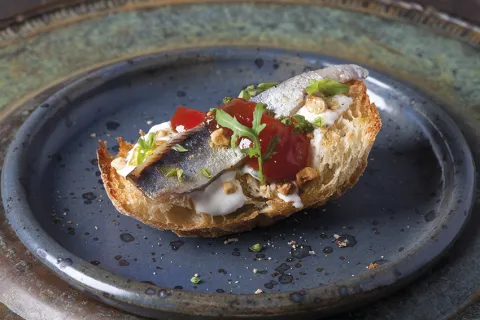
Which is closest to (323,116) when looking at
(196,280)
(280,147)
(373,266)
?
(280,147)

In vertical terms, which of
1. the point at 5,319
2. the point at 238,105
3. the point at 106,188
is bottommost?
the point at 5,319

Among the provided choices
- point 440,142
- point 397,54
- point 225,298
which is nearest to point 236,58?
point 397,54

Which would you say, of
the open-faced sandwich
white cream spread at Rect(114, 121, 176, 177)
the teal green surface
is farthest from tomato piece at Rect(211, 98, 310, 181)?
the teal green surface

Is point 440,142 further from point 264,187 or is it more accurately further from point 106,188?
point 106,188

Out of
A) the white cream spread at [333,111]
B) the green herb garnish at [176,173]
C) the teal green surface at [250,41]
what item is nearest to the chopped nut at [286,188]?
the white cream spread at [333,111]

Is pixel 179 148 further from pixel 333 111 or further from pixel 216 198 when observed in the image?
pixel 333 111

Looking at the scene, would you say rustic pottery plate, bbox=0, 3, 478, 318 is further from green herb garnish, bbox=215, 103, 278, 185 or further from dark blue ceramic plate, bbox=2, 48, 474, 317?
green herb garnish, bbox=215, 103, 278, 185
